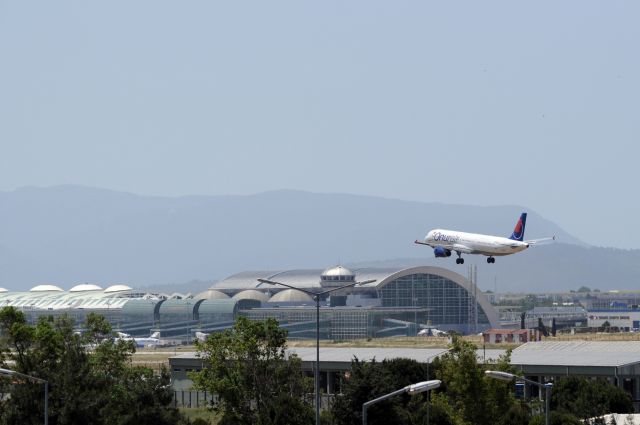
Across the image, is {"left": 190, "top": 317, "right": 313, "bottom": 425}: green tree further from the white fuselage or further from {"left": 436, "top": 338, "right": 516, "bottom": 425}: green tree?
the white fuselage

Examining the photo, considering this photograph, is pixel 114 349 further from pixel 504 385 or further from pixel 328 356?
pixel 328 356

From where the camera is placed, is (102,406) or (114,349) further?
(114,349)

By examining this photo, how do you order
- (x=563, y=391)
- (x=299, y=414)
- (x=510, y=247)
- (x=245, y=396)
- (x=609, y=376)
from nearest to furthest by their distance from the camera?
(x=299, y=414) < (x=245, y=396) < (x=563, y=391) < (x=609, y=376) < (x=510, y=247)

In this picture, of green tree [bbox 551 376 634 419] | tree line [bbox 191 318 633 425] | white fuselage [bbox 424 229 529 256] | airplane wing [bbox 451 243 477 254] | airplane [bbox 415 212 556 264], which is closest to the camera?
tree line [bbox 191 318 633 425]

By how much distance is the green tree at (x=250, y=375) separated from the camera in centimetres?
9238

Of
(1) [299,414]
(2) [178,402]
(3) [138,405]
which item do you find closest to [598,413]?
(1) [299,414]

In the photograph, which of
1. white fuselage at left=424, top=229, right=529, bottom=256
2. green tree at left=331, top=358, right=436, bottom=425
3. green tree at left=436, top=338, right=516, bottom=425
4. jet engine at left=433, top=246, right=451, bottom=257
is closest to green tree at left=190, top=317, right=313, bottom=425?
green tree at left=331, top=358, right=436, bottom=425

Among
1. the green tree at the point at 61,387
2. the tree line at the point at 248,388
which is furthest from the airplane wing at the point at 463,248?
the green tree at the point at 61,387

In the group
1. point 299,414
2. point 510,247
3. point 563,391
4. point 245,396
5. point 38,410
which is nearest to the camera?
point 38,410

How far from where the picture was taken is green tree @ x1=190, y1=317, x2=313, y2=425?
92375 mm

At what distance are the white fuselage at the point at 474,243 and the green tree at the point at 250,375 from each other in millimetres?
57263

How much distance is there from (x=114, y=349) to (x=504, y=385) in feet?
111

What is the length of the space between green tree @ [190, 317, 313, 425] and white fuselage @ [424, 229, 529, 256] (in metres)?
57.3

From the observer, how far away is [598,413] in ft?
332
